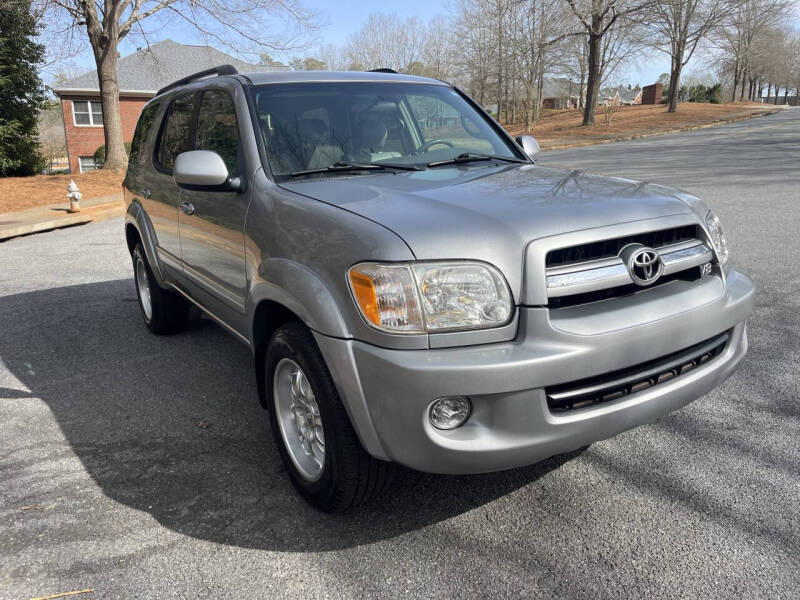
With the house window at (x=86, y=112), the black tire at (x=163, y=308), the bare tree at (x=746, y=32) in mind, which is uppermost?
the bare tree at (x=746, y=32)

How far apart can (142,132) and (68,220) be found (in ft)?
27.9

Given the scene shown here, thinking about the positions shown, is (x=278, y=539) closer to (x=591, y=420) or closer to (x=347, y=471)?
(x=347, y=471)

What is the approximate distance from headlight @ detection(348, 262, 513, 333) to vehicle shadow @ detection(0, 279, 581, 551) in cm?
99

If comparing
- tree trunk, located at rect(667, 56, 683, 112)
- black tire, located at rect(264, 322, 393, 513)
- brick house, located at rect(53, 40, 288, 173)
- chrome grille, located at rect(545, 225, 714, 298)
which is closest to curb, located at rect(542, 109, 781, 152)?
tree trunk, located at rect(667, 56, 683, 112)

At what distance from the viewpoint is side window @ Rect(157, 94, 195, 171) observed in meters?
4.30

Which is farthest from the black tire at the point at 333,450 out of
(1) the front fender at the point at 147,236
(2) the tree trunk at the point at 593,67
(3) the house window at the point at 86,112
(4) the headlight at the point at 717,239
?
(3) the house window at the point at 86,112

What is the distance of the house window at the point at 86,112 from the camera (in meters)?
36.1

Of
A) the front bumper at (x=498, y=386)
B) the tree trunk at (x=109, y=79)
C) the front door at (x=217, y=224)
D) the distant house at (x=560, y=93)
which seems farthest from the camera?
the distant house at (x=560, y=93)

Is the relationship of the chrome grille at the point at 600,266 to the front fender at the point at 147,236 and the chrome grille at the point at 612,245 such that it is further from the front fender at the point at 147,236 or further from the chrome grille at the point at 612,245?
the front fender at the point at 147,236

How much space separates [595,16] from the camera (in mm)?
34406

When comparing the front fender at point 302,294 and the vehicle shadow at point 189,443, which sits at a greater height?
the front fender at point 302,294

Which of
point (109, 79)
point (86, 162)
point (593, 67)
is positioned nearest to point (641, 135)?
point (593, 67)

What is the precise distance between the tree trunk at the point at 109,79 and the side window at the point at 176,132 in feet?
56.8

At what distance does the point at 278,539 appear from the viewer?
2.71 m
